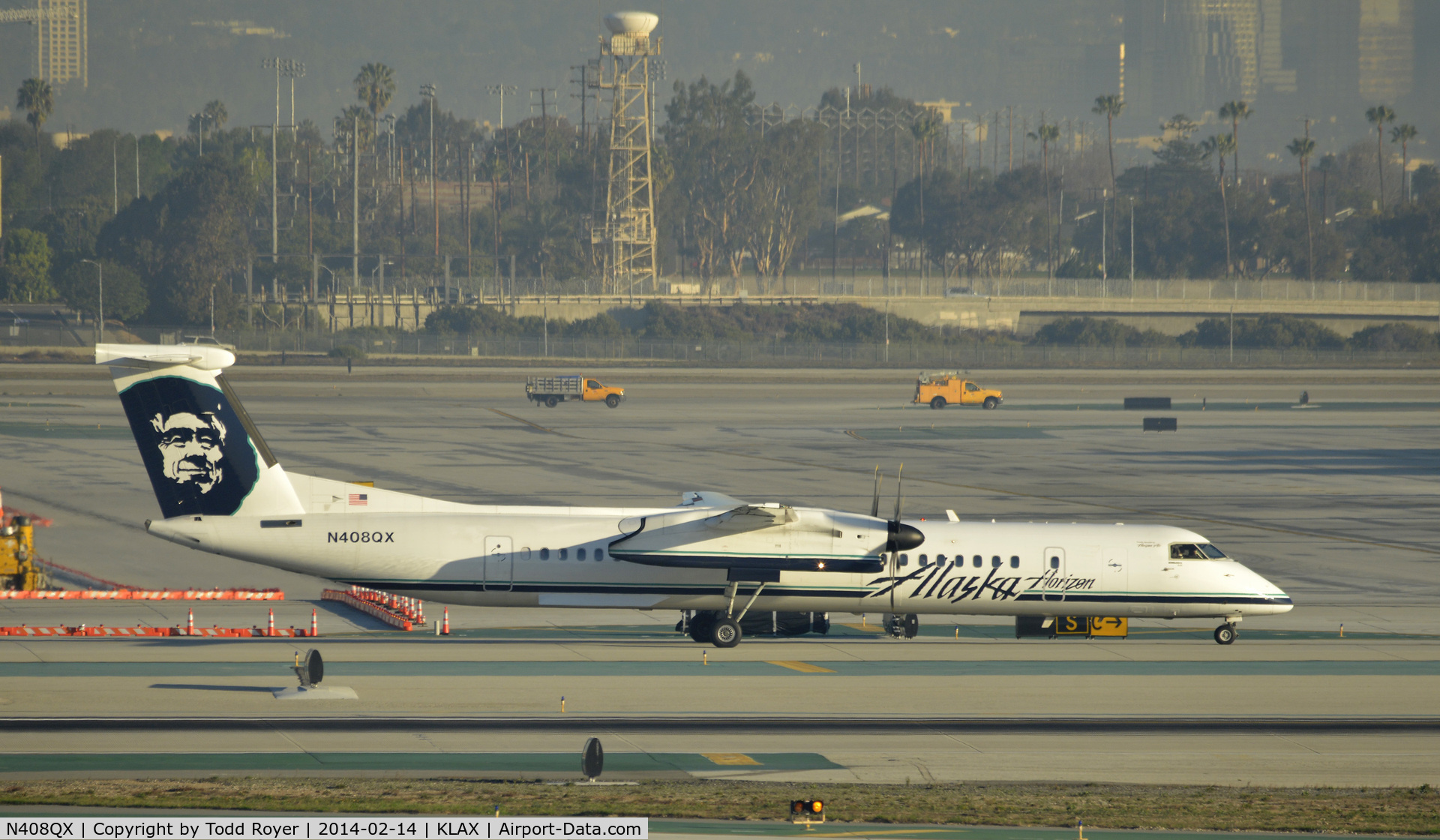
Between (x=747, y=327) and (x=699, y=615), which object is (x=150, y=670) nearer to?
(x=699, y=615)

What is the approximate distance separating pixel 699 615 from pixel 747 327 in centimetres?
13914

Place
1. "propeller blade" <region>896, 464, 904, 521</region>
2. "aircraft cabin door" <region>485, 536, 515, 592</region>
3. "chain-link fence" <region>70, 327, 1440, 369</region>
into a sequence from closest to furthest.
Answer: "propeller blade" <region>896, 464, 904, 521</region> → "aircraft cabin door" <region>485, 536, 515, 592</region> → "chain-link fence" <region>70, 327, 1440, 369</region>

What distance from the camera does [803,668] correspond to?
28750mm

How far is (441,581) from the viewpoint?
1155 inches

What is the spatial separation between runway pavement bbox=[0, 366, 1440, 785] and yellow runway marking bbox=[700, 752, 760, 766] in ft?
0.48

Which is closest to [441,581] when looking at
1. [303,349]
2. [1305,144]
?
[303,349]

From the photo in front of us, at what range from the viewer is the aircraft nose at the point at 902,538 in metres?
29.2

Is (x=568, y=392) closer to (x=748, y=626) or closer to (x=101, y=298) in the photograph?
(x=101, y=298)

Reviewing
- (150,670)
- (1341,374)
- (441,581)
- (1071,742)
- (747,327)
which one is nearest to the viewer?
(1071,742)

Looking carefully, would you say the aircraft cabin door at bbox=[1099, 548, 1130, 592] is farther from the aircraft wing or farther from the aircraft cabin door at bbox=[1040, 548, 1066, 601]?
the aircraft wing

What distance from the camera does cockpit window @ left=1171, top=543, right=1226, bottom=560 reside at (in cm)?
3112

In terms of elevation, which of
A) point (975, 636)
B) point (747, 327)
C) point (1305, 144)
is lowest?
point (975, 636)

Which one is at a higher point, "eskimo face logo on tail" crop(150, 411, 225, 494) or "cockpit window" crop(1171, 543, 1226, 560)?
"eskimo face logo on tail" crop(150, 411, 225, 494)

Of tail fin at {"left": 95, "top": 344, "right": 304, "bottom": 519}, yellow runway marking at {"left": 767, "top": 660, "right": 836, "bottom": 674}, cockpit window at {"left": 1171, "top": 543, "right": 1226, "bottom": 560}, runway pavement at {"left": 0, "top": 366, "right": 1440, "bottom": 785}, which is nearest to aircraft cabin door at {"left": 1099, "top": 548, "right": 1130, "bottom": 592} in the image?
cockpit window at {"left": 1171, "top": 543, "right": 1226, "bottom": 560}
